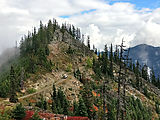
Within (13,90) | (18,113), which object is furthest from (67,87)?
(18,113)

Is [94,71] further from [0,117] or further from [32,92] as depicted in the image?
[0,117]

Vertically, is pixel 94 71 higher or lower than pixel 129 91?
higher

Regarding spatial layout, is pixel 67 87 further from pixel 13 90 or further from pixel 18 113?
pixel 18 113

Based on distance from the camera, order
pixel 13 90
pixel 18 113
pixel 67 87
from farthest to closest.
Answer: pixel 67 87 < pixel 13 90 < pixel 18 113

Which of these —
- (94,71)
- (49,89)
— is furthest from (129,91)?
(49,89)

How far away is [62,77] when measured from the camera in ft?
273

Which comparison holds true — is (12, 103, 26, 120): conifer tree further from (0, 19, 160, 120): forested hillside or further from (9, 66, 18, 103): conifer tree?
(9, 66, 18, 103): conifer tree

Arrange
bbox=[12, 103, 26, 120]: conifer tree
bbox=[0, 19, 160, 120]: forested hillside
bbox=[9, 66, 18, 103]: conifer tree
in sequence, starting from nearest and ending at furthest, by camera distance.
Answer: bbox=[12, 103, 26, 120]: conifer tree
bbox=[9, 66, 18, 103]: conifer tree
bbox=[0, 19, 160, 120]: forested hillside

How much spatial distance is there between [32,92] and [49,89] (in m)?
6.89

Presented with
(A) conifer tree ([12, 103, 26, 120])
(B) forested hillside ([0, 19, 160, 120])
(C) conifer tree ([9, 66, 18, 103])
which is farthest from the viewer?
(B) forested hillside ([0, 19, 160, 120])

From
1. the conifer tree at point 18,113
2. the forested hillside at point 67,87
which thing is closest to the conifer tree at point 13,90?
the forested hillside at point 67,87

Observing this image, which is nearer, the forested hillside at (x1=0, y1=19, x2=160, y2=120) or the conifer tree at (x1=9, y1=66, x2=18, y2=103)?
the conifer tree at (x1=9, y1=66, x2=18, y2=103)

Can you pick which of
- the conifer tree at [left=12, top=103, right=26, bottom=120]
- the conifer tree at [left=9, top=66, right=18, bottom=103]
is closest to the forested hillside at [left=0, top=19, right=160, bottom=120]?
the conifer tree at [left=9, top=66, right=18, bottom=103]

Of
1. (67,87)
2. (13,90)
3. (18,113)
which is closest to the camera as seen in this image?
(18,113)
